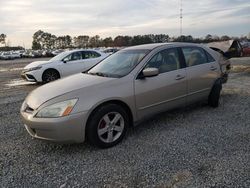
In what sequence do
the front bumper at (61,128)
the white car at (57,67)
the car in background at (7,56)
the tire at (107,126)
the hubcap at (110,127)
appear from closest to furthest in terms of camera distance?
the front bumper at (61,128), the tire at (107,126), the hubcap at (110,127), the white car at (57,67), the car in background at (7,56)

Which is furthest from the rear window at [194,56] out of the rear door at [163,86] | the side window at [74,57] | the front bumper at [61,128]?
the side window at [74,57]

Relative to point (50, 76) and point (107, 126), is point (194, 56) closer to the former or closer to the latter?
point (107, 126)

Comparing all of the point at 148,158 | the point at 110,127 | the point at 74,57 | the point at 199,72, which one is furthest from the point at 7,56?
the point at 148,158

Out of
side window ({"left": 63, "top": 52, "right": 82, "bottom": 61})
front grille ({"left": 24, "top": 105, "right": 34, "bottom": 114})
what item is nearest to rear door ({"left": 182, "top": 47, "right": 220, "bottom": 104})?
front grille ({"left": 24, "top": 105, "right": 34, "bottom": 114})

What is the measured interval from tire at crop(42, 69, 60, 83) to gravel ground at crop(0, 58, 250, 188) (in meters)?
5.88

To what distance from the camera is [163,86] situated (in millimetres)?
4688

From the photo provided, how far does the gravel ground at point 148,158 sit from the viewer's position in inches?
125

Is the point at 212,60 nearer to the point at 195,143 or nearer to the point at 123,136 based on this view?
the point at 195,143

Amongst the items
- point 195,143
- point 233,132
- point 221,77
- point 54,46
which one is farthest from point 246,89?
point 54,46

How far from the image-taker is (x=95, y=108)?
388cm

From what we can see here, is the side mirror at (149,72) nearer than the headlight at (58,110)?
No

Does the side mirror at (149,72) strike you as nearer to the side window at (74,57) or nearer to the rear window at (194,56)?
the rear window at (194,56)

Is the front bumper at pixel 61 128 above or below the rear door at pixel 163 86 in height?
below

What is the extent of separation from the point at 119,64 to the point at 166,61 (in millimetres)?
872
